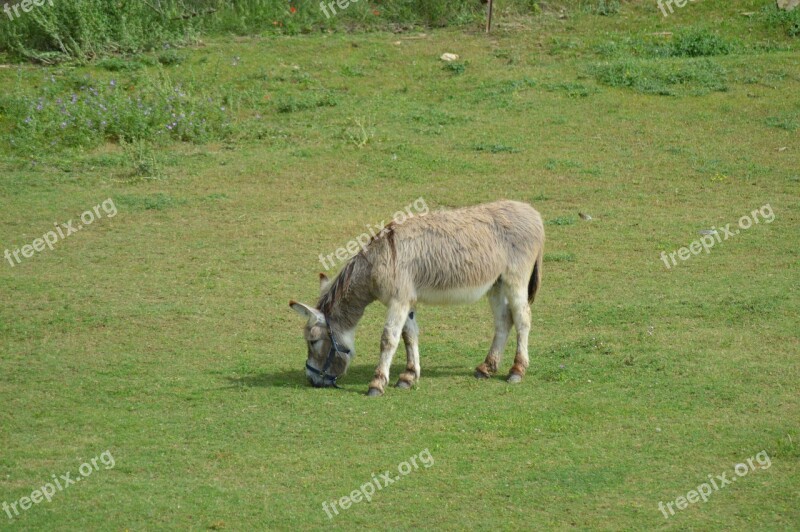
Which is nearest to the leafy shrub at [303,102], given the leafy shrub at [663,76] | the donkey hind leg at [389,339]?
the leafy shrub at [663,76]

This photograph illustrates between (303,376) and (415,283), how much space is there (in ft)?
4.82

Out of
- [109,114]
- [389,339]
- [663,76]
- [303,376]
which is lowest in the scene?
[303,376]

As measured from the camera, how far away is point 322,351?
9.68 meters

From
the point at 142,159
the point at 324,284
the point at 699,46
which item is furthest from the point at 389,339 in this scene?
the point at 699,46

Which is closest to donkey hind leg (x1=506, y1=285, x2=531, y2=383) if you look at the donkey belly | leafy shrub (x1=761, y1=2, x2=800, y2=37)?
the donkey belly

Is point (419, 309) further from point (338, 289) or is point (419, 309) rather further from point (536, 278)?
point (338, 289)

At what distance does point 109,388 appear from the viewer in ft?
31.7

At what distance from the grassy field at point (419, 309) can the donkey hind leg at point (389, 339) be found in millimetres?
214

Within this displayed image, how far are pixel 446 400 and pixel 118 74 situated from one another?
39.3 feet

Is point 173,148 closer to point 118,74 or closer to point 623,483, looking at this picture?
point 118,74

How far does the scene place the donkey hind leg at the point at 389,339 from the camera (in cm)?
947

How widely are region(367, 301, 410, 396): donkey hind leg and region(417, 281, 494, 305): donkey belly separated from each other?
→ 30 cm

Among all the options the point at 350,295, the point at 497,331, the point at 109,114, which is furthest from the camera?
the point at 109,114

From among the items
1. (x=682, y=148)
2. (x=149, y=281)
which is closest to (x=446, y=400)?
(x=149, y=281)
